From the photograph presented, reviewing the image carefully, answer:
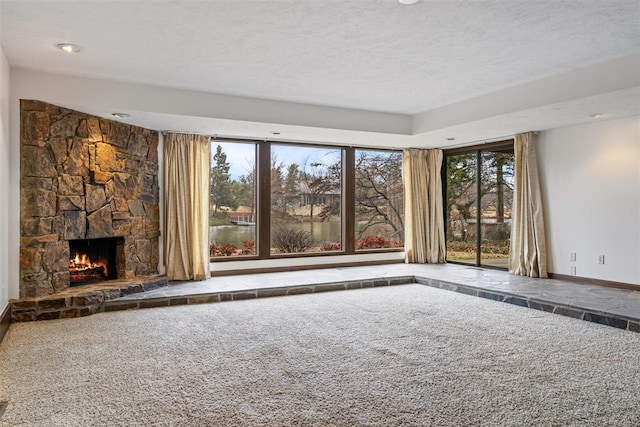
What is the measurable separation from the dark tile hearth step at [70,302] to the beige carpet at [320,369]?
148 mm

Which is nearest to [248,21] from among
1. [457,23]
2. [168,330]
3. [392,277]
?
[457,23]

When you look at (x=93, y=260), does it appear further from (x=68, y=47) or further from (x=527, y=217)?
(x=527, y=217)

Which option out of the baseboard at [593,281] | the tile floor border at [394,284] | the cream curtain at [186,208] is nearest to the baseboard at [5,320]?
the tile floor border at [394,284]

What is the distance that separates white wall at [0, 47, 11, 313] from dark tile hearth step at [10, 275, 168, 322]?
194mm

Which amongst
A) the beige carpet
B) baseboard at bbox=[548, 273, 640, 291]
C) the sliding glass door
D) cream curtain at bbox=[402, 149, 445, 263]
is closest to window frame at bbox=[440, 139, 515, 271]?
the sliding glass door

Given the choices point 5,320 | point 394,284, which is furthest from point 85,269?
point 394,284

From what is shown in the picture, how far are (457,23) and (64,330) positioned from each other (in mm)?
4421

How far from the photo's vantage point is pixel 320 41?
12.6ft

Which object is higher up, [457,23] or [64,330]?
→ [457,23]

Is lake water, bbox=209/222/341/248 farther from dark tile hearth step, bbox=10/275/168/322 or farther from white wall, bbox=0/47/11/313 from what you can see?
white wall, bbox=0/47/11/313

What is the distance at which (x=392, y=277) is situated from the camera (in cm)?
656

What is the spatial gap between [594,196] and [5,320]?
6.99 metres

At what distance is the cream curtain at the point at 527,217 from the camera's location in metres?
6.43

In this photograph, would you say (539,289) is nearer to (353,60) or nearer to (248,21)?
(353,60)
